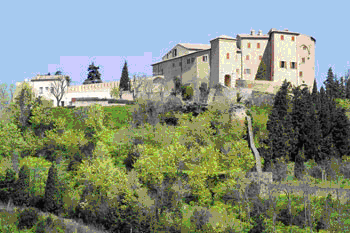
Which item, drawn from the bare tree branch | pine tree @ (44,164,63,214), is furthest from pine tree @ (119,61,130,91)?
pine tree @ (44,164,63,214)

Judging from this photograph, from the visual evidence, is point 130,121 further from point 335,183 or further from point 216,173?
point 335,183

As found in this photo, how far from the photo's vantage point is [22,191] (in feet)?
104

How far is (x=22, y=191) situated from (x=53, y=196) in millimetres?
3158

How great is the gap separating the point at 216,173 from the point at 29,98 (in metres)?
25.5

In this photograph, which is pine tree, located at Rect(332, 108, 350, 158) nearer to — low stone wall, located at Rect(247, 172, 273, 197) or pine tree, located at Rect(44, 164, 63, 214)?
low stone wall, located at Rect(247, 172, 273, 197)

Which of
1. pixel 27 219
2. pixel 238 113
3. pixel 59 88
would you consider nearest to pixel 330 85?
pixel 238 113

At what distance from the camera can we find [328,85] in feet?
195

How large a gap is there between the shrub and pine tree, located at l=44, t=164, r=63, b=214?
98.0 inches

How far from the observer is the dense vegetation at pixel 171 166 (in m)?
27.8

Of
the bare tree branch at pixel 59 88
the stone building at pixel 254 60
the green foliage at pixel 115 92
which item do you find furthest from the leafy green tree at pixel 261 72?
the bare tree branch at pixel 59 88

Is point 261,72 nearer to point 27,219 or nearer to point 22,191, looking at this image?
point 22,191

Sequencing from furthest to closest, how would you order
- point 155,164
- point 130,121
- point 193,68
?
1. point 193,68
2. point 130,121
3. point 155,164

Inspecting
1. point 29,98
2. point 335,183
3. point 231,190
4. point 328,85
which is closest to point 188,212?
point 231,190

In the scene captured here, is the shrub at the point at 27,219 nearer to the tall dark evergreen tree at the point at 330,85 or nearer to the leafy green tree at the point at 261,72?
the leafy green tree at the point at 261,72
